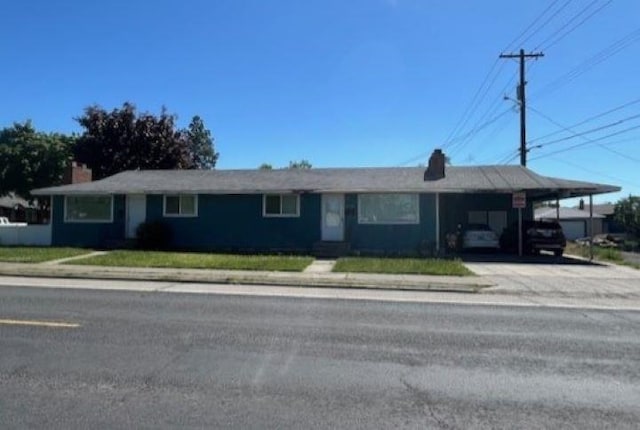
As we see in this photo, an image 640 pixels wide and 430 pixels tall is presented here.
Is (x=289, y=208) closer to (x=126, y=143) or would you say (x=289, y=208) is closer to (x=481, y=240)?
(x=481, y=240)

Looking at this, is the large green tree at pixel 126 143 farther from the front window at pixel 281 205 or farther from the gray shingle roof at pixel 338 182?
the front window at pixel 281 205

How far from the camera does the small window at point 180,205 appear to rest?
25422 millimetres

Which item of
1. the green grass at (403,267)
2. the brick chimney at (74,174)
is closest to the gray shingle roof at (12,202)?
the brick chimney at (74,174)

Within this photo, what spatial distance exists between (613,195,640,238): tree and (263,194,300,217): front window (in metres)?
36.9

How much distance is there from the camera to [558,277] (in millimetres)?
16078

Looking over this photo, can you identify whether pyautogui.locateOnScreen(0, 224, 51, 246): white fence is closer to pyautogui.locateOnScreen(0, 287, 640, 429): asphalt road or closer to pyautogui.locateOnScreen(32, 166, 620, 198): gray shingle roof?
pyautogui.locateOnScreen(32, 166, 620, 198): gray shingle roof

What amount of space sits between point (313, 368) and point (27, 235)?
24247mm

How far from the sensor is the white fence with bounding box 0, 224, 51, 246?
2656 cm

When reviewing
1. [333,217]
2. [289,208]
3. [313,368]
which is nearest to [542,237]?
[333,217]

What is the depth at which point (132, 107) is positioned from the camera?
44.3 m

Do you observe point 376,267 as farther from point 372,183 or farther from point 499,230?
point 499,230

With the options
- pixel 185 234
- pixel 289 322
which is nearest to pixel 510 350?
pixel 289 322

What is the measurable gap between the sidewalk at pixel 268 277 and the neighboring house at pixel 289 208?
8.06m

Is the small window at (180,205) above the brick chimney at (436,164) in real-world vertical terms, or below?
below
